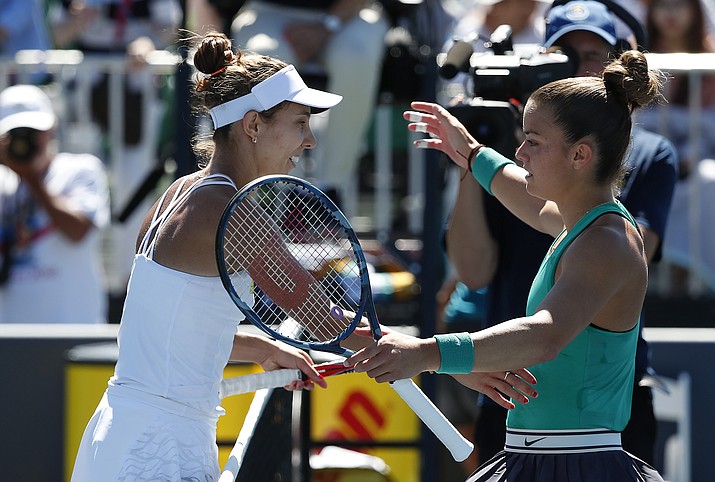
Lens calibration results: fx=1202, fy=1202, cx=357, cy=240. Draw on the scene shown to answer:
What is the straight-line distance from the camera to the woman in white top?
262 cm

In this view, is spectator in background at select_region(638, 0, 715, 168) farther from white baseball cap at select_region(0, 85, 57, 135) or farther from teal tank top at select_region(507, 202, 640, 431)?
teal tank top at select_region(507, 202, 640, 431)

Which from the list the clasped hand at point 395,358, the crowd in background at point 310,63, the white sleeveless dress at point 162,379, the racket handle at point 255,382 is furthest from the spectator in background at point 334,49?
the clasped hand at point 395,358

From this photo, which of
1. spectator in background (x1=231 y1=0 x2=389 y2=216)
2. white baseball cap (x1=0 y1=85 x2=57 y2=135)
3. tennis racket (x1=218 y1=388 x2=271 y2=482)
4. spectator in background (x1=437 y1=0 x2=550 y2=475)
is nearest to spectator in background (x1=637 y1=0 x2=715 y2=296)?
spectator in background (x1=437 y1=0 x2=550 y2=475)

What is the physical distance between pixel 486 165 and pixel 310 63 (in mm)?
2599

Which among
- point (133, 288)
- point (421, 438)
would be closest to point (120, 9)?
point (421, 438)

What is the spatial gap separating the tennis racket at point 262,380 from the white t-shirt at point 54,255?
3.22 metres

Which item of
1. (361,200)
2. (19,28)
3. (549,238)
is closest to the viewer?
(549,238)

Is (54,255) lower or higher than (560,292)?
lower

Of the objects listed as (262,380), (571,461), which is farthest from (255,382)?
(571,461)

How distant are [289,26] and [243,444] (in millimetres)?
3101

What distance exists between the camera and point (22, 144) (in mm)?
5934

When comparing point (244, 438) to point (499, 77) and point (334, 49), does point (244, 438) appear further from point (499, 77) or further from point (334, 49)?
point (334, 49)

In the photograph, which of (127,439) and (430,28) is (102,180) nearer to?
(430,28)

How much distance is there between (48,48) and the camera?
704cm
